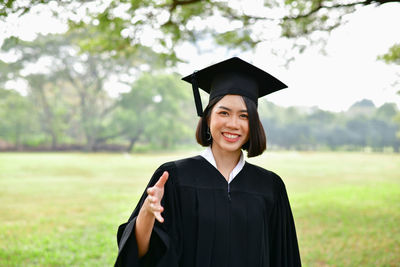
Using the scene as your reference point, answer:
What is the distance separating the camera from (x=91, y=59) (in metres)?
26.3

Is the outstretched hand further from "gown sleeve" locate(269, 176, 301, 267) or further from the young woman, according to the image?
"gown sleeve" locate(269, 176, 301, 267)

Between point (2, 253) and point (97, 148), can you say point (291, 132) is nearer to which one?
point (97, 148)

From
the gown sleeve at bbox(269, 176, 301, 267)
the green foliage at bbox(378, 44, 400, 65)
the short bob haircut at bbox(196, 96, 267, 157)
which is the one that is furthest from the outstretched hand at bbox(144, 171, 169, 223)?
the green foliage at bbox(378, 44, 400, 65)

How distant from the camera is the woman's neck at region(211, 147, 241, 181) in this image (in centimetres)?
208

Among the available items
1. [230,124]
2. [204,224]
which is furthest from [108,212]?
[230,124]

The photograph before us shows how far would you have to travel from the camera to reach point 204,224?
6.22 ft

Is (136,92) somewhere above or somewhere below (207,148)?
above

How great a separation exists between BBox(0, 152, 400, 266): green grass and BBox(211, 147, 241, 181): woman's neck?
4449 millimetres

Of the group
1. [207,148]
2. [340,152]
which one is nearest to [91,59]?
[340,152]

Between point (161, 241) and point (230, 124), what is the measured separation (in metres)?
0.70

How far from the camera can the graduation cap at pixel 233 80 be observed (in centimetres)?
209

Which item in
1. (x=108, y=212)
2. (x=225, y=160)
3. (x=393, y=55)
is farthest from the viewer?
(x=108, y=212)

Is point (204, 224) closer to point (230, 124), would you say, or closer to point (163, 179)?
point (163, 179)

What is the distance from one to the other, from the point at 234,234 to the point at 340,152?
27.6m
